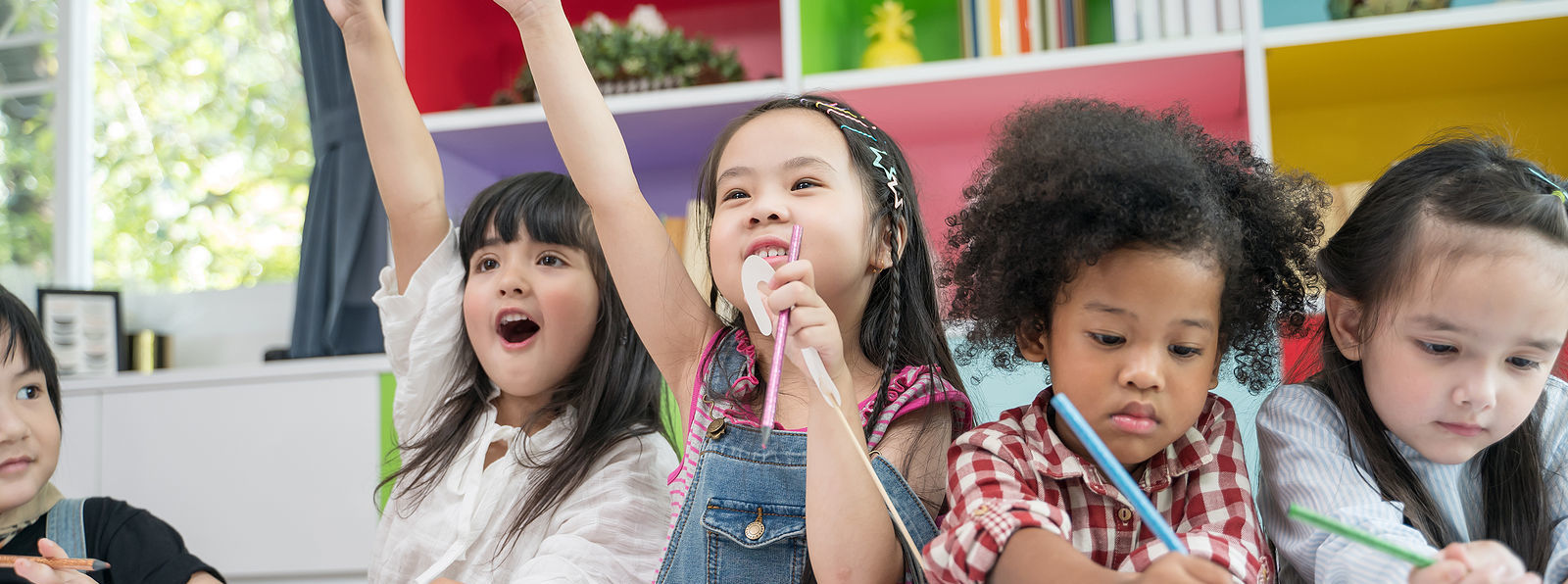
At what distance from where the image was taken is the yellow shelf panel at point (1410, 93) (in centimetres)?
172

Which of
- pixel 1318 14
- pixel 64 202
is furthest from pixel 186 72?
pixel 1318 14

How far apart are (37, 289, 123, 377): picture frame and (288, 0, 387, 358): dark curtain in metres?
0.38

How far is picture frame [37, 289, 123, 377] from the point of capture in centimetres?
219

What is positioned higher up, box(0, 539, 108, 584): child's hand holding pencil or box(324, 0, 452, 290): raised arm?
box(324, 0, 452, 290): raised arm

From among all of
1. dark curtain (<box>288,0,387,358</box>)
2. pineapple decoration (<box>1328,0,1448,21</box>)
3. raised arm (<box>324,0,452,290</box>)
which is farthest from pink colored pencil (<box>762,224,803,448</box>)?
dark curtain (<box>288,0,387,358</box>)

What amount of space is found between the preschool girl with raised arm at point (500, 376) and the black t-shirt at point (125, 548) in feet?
0.62

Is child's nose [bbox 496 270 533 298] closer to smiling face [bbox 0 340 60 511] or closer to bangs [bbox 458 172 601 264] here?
bangs [bbox 458 172 601 264]

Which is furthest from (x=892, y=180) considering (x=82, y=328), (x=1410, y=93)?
(x=82, y=328)

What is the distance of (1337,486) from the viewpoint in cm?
83

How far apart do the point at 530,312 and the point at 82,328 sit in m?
1.52

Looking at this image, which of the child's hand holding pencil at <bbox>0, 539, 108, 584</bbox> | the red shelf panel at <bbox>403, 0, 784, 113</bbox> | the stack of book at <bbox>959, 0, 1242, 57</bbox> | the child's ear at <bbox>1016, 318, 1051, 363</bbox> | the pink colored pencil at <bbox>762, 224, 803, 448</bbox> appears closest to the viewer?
the pink colored pencil at <bbox>762, 224, 803, 448</bbox>

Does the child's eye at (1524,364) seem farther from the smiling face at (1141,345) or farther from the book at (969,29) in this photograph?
the book at (969,29)

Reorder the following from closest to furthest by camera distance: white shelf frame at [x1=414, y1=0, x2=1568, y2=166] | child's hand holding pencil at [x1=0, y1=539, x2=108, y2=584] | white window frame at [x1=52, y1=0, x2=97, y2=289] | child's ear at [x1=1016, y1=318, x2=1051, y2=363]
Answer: child's ear at [x1=1016, y1=318, x2=1051, y2=363], child's hand holding pencil at [x1=0, y1=539, x2=108, y2=584], white shelf frame at [x1=414, y1=0, x2=1568, y2=166], white window frame at [x1=52, y1=0, x2=97, y2=289]

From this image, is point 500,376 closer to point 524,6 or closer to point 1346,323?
point 524,6
